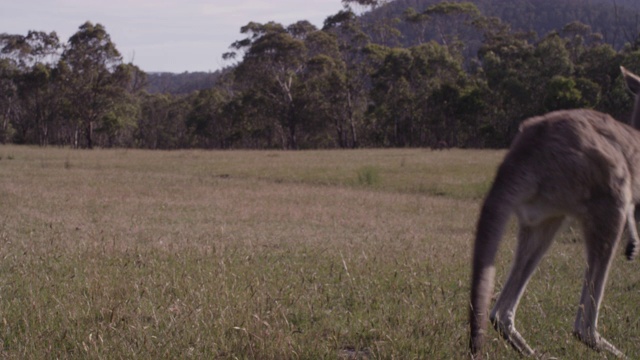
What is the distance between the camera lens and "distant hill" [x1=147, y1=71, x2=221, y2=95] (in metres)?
109

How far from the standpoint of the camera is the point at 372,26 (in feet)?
208

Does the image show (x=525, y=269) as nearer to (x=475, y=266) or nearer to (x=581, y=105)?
(x=475, y=266)

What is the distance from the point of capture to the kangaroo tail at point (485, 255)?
3355 millimetres

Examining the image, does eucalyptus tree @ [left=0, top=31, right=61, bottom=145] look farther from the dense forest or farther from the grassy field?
the grassy field

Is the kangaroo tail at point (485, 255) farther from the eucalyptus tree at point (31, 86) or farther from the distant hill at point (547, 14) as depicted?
the distant hill at point (547, 14)

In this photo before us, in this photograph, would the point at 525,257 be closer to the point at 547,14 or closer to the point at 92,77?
the point at 92,77

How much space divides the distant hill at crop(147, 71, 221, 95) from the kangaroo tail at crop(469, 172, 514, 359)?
293 feet

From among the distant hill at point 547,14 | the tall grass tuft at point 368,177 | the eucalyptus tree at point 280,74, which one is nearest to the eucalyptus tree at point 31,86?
the eucalyptus tree at point 280,74

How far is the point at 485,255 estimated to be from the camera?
135 inches

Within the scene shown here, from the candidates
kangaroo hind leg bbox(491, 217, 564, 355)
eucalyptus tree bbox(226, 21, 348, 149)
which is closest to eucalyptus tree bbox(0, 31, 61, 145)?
eucalyptus tree bbox(226, 21, 348, 149)

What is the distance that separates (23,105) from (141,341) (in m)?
54.3

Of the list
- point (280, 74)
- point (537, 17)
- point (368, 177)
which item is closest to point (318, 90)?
point (280, 74)

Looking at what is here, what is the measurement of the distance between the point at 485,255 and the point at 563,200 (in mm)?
666

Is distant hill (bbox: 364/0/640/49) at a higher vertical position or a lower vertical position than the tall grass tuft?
higher
